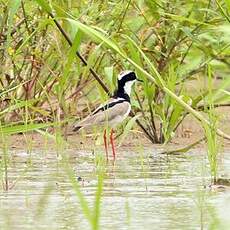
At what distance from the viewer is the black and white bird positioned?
6.66 m

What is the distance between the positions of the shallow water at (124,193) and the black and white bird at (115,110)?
314mm

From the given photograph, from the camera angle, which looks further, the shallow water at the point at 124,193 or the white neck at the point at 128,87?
the white neck at the point at 128,87

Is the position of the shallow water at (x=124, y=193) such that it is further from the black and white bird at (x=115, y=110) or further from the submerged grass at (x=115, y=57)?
the black and white bird at (x=115, y=110)

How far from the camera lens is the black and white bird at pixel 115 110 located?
6.66 meters

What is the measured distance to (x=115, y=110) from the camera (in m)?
6.60

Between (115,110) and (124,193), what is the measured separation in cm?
185

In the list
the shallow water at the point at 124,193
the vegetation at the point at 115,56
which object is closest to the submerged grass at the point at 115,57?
the vegetation at the point at 115,56

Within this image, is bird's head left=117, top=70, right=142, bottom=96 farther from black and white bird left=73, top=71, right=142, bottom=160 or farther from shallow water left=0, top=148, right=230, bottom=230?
shallow water left=0, top=148, right=230, bottom=230

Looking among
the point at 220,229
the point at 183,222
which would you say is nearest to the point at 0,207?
the point at 183,222

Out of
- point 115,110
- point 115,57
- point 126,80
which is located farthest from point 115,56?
point 115,110

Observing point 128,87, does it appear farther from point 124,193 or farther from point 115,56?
Result: point 124,193

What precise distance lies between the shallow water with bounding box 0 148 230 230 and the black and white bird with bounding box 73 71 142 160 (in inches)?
12.4

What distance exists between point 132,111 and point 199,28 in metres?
1.28

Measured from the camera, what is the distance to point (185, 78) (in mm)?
6770
